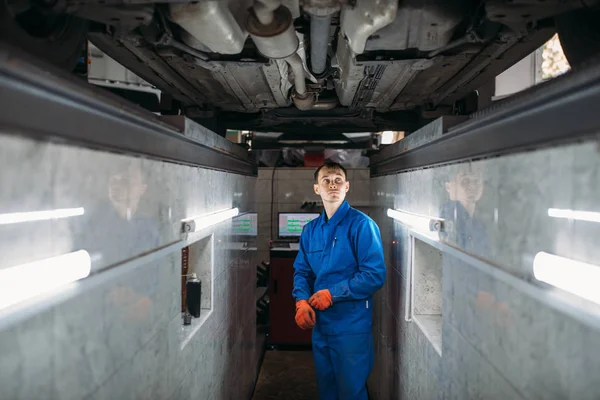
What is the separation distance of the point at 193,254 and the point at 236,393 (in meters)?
1.50

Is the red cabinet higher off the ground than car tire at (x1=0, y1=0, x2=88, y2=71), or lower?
lower

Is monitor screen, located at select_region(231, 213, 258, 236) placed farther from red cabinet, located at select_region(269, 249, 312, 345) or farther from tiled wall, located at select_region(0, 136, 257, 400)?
red cabinet, located at select_region(269, 249, 312, 345)

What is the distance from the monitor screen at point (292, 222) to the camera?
6246 mm

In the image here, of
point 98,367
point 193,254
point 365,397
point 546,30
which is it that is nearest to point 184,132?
point 193,254

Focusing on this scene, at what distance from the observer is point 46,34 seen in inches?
57.7

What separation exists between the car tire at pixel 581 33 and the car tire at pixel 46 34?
1.73 metres

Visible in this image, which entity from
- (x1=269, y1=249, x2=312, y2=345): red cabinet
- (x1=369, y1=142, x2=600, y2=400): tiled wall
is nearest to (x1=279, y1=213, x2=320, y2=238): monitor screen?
(x1=269, y1=249, x2=312, y2=345): red cabinet

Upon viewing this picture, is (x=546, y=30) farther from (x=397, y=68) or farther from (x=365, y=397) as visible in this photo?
(x=365, y=397)

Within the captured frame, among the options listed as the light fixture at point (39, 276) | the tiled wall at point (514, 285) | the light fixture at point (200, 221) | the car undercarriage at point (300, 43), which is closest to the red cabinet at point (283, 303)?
the car undercarriage at point (300, 43)

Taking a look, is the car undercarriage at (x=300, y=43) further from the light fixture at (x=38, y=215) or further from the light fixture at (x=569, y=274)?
the light fixture at (x=569, y=274)

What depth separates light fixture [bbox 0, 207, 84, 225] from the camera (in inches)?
37.3

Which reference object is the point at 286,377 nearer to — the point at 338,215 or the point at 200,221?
the point at 338,215

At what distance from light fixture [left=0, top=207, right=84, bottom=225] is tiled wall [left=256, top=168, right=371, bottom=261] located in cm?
534

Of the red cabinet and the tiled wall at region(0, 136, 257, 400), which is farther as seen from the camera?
the red cabinet
